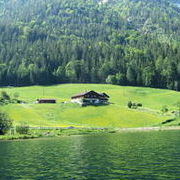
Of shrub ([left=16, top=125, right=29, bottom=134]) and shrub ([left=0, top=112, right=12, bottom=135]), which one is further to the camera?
shrub ([left=0, top=112, right=12, bottom=135])

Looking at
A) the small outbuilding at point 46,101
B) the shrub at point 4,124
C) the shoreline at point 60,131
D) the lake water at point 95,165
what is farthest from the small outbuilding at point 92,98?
the lake water at point 95,165

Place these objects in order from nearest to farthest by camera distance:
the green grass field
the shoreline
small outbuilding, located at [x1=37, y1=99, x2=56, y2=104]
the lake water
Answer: the lake water
the shoreline
the green grass field
small outbuilding, located at [x1=37, y1=99, x2=56, y2=104]

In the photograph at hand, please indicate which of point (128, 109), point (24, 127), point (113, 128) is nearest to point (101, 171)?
point (24, 127)

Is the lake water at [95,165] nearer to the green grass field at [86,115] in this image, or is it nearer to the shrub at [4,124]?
the shrub at [4,124]

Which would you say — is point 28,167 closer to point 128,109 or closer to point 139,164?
point 139,164

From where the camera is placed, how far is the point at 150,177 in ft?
114

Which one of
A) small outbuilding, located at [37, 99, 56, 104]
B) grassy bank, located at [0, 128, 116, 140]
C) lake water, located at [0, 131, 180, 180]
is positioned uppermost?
small outbuilding, located at [37, 99, 56, 104]

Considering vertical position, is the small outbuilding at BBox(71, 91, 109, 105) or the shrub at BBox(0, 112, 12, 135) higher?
the small outbuilding at BBox(71, 91, 109, 105)

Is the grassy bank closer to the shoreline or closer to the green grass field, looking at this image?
the shoreline

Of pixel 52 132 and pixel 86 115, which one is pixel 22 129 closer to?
pixel 52 132

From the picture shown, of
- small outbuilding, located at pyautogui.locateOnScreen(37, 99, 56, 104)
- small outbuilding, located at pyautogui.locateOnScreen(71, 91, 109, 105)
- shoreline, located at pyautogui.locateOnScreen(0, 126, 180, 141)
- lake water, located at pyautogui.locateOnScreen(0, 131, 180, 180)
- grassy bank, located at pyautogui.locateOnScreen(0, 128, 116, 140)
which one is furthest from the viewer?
small outbuilding, located at pyautogui.locateOnScreen(37, 99, 56, 104)

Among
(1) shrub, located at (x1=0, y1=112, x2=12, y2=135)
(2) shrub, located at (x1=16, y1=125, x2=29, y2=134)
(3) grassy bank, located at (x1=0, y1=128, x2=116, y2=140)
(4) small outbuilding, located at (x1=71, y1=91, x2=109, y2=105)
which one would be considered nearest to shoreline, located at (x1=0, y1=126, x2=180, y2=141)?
(3) grassy bank, located at (x1=0, y1=128, x2=116, y2=140)

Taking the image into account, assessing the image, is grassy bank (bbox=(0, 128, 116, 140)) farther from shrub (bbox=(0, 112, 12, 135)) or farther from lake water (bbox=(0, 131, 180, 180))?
lake water (bbox=(0, 131, 180, 180))

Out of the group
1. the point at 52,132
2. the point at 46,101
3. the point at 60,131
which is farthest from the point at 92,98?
the point at 52,132
